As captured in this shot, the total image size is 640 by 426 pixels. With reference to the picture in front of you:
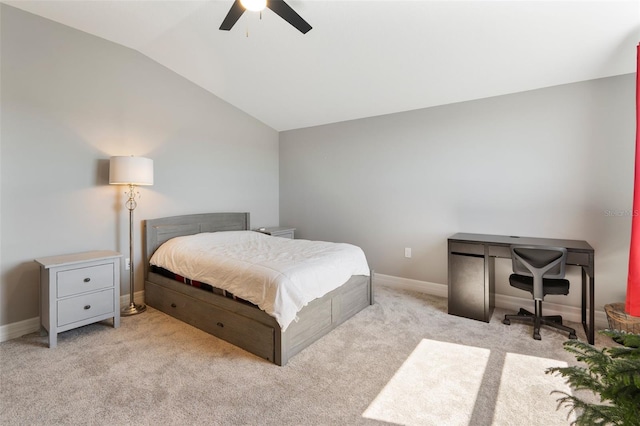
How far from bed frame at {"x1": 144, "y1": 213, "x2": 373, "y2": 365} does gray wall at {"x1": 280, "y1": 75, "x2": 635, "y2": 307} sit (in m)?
1.15

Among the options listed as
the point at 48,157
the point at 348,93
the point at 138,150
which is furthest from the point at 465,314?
the point at 48,157

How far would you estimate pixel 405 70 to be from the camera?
10.1ft

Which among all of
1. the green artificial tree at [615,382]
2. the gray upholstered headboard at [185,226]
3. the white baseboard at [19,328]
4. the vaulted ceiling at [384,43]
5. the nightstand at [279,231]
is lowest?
the white baseboard at [19,328]

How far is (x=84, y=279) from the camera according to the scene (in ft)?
8.46

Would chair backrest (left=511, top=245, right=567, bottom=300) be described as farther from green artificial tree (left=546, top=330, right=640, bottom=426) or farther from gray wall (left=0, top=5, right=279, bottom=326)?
gray wall (left=0, top=5, right=279, bottom=326)

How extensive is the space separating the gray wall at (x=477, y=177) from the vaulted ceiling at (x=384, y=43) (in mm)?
240

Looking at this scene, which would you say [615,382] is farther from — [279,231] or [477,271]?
[279,231]

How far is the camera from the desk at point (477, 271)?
2.83 m

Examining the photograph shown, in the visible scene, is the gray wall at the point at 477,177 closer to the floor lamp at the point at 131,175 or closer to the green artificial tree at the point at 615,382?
the floor lamp at the point at 131,175

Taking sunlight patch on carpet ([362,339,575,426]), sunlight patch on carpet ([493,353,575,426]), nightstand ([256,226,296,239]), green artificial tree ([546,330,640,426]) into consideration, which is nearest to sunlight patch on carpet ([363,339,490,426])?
sunlight patch on carpet ([362,339,575,426])

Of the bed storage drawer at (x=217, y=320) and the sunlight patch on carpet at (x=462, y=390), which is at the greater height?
the bed storage drawer at (x=217, y=320)

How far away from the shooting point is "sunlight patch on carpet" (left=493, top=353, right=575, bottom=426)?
1.67 meters

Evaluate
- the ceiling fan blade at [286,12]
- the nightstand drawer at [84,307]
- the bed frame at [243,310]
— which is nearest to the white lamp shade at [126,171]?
the bed frame at [243,310]

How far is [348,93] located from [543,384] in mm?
3286
